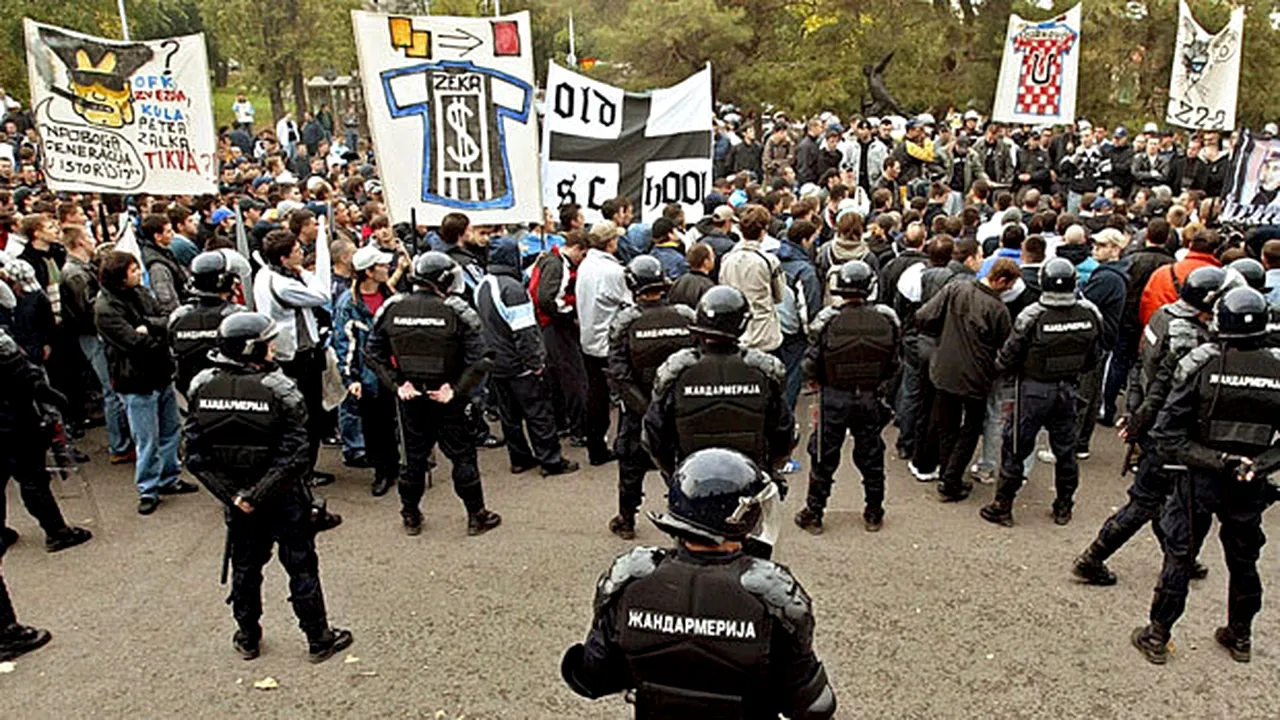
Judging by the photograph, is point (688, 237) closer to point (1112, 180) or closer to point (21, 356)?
point (21, 356)

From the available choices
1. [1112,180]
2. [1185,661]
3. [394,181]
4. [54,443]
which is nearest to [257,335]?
[394,181]

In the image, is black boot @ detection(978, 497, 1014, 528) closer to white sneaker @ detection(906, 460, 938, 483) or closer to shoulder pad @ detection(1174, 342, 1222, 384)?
white sneaker @ detection(906, 460, 938, 483)

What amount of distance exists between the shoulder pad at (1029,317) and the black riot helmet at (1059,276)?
14cm

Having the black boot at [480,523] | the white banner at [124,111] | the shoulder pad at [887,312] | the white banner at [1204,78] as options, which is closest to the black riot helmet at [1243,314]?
the shoulder pad at [887,312]

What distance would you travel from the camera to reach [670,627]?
2947 millimetres

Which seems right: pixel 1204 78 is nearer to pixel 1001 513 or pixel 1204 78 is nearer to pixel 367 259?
pixel 1001 513

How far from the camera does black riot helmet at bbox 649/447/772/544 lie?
3.06 m

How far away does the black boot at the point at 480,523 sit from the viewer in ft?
23.9

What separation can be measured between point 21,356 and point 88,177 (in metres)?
3.18

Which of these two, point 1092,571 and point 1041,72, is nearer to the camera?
point 1092,571

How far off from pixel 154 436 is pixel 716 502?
20.7ft

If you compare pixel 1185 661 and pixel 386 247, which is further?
pixel 386 247

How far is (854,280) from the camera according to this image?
667 centimetres

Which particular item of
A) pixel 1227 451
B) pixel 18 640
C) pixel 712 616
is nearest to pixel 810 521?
pixel 1227 451
